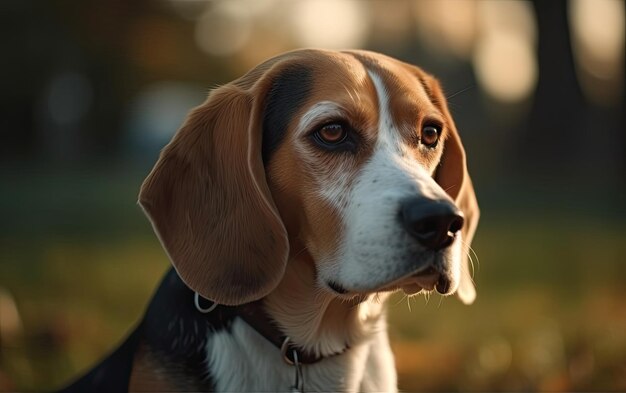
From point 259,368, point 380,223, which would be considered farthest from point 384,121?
point 259,368

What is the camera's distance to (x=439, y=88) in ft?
11.8

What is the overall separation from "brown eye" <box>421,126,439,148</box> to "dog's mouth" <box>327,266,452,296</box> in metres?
0.66

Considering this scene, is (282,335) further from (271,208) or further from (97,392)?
(97,392)

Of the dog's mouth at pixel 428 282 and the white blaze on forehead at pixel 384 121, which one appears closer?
the dog's mouth at pixel 428 282

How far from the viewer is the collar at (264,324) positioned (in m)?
3.04

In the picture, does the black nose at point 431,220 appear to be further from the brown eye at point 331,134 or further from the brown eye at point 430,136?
the brown eye at point 430,136

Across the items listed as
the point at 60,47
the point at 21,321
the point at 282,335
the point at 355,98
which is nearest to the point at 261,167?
the point at 355,98

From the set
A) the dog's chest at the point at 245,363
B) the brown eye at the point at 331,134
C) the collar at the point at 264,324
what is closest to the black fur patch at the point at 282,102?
the brown eye at the point at 331,134

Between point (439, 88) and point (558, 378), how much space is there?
2418 millimetres

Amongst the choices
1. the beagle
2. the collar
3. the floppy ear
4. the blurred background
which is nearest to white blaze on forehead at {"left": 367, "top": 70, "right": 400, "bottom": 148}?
the beagle

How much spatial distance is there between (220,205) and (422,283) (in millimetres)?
822

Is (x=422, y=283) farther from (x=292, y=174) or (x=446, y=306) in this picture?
(x=446, y=306)

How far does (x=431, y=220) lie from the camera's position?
101 inches

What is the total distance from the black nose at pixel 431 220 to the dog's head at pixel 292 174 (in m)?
0.14
